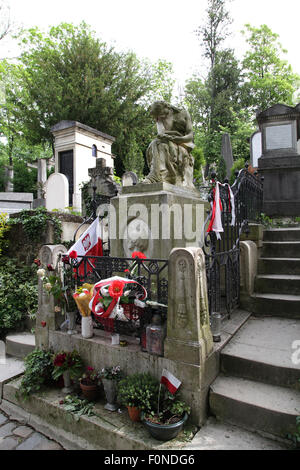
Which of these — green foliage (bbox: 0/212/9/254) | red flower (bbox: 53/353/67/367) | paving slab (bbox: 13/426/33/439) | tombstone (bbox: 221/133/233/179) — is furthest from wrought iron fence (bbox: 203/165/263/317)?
tombstone (bbox: 221/133/233/179)

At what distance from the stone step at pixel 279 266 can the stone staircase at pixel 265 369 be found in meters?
0.27

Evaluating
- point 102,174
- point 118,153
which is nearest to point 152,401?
point 102,174

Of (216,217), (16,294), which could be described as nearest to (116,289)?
(216,217)

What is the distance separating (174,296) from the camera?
2725 mm

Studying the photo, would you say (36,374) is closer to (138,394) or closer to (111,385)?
(111,385)

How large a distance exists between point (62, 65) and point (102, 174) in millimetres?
14120

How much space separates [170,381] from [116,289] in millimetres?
1021

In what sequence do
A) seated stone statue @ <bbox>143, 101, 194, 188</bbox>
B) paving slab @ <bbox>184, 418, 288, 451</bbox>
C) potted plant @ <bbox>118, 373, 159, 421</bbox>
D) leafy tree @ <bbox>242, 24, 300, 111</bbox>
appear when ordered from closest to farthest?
paving slab @ <bbox>184, 418, 288, 451</bbox>, potted plant @ <bbox>118, 373, 159, 421</bbox>, seated stone statue @ <bbox>143, 101, 194, 188</bbox>, leafy tree @ <bbox>242, 24, 300, 111</bbox>

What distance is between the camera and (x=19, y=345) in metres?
4.68

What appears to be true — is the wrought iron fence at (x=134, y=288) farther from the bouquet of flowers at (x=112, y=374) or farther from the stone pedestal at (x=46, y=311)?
the bouquet of flowers at (x=112, y=374)

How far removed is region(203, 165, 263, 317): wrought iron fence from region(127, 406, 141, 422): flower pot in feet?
4.41

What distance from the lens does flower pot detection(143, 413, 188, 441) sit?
233 centimetres

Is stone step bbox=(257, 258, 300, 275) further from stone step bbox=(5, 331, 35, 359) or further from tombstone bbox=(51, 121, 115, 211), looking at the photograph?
tombstone bbox=(51, 121, 115, 211)

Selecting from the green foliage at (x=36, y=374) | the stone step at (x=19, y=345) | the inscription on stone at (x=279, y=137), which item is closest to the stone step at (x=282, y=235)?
the inscription on stone at (x=279, y=137)
